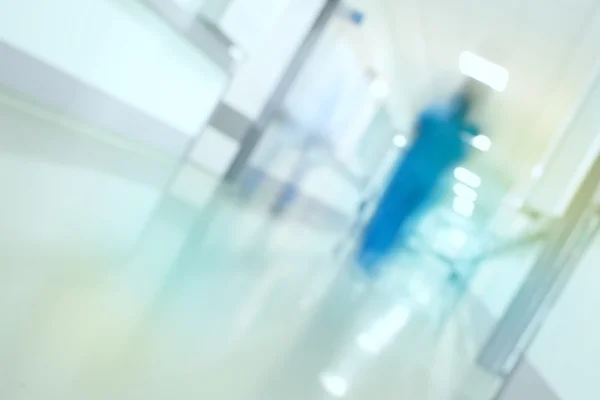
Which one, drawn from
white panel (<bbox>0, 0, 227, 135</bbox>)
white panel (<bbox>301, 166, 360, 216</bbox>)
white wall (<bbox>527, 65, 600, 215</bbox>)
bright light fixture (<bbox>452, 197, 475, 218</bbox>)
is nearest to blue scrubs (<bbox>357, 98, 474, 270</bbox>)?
white wall (<bbox>527, 65, 600, 215</bbox>)

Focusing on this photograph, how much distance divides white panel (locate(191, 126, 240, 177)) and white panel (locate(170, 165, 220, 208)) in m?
0.11

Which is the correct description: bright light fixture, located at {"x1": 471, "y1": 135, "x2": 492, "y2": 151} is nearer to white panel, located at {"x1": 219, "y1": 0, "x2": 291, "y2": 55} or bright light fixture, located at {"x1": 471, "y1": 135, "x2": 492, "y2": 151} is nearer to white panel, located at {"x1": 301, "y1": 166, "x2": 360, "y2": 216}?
white panel, located at {"x1": 301, "y1": 166, "x2": 360, "y2": 216}

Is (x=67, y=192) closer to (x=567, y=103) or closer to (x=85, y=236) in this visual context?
(x=85, y=236)

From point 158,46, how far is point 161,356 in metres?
2.09

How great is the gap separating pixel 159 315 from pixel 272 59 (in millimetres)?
3645

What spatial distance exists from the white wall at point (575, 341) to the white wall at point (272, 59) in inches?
107

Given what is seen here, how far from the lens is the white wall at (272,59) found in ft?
13.6

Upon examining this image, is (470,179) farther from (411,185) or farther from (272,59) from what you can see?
(272,59)

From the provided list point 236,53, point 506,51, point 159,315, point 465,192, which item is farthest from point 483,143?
point 159,315

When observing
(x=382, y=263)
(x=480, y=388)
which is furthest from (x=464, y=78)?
(x=480, y=388)

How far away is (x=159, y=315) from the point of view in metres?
0.98

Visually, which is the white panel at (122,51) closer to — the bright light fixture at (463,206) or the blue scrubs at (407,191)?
the blue scrubs at (407,191)

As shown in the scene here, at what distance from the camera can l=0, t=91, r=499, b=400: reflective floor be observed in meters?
0.71

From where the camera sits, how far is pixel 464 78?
6.14 m
